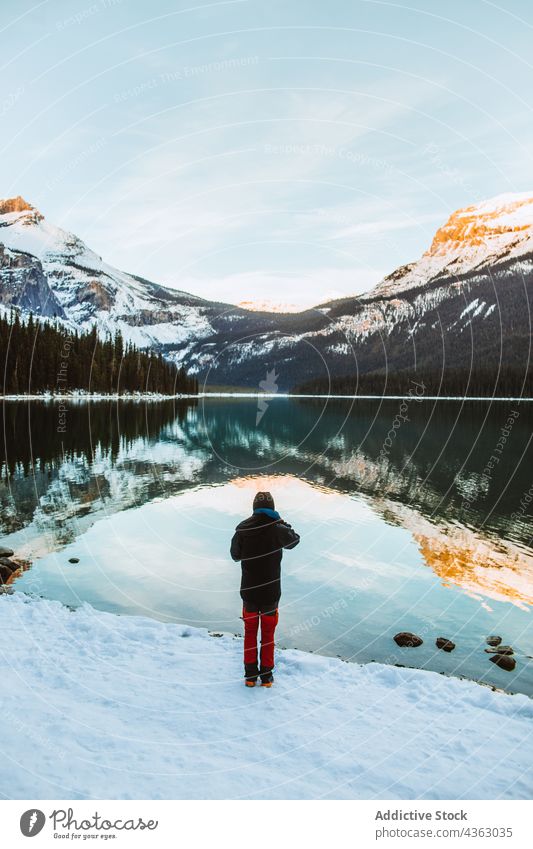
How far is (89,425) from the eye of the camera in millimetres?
68000

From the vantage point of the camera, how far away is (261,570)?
8750 mm

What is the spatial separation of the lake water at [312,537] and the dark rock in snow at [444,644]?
0.23 m

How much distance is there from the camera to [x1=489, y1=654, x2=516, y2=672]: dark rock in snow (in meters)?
12.1

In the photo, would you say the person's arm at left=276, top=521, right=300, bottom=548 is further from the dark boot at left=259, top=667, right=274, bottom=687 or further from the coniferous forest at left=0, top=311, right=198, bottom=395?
the coniferous forest at left=0, top=311, right=198, bottom=395

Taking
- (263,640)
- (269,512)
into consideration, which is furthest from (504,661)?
(269,512)

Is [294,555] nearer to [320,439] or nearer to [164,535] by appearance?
[164,535]

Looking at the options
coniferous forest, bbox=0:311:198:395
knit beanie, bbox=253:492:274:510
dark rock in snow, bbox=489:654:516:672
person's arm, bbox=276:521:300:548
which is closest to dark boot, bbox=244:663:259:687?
person's arm, bbox=276:521:300:548

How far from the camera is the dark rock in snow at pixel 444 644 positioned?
1307 cm

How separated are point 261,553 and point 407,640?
6.69 metres

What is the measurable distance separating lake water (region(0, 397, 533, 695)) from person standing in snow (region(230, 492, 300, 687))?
3.86 m

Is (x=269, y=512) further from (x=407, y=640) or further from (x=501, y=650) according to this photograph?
(x=501, y=650)

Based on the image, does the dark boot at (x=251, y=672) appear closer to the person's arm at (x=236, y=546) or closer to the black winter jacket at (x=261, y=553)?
the black winter jacket at (x=261, y=553)
